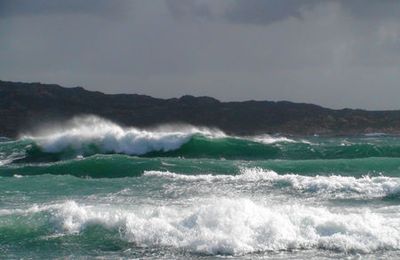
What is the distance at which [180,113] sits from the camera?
3194 inches

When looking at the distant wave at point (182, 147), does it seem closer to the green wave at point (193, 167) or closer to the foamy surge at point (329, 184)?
the green wave at point (193, 167)

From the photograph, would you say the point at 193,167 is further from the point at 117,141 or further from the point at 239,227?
the point at 117,141

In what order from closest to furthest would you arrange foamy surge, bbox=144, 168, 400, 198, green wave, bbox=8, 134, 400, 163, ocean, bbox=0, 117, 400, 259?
1. ocean, bbox=0, 117, 400, 259
2. foamy surge, bbox=144, 168, 400, 198
3. green wave, bbox=8, 134, 400, 163

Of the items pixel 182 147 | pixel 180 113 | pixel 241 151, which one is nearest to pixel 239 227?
pixel 241 151

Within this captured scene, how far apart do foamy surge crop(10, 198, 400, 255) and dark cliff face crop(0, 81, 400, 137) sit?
58857mm

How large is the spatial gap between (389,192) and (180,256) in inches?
380

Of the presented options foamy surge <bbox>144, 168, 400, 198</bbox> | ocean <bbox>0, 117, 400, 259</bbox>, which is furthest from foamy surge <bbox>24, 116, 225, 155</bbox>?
foamy surge <bbox>144, 168, 400, 198</bbox>

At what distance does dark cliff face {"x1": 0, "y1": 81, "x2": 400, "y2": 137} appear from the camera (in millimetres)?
77125

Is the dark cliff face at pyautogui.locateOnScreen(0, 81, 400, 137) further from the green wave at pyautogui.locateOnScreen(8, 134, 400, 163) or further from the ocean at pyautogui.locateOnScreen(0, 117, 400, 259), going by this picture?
the ocean at pyautogui.locateOnScreen(0, 117, 400, 259)

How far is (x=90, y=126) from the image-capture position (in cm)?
4553

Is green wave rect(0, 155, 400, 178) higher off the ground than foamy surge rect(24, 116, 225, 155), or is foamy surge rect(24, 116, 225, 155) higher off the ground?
foamy surge rect(24, 116, 225, 155)

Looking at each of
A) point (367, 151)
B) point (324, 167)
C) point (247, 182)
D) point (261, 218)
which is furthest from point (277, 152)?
point (261, 218)

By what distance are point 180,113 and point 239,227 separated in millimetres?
67590

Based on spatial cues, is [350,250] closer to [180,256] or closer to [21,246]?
[180,256]
